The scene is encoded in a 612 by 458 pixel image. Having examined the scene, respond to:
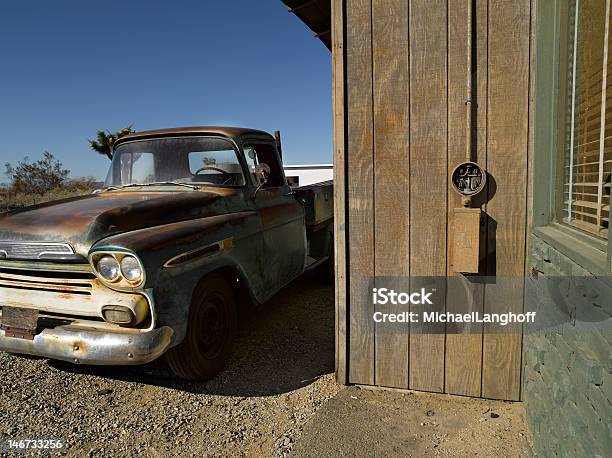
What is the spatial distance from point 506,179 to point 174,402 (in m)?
2.75

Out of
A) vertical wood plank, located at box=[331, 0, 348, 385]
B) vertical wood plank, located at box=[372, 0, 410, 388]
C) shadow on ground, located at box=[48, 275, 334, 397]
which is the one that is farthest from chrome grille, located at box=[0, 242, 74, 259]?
vertical wood plank, located at box=[372, 0, 410, 388]

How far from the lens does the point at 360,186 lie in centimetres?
291

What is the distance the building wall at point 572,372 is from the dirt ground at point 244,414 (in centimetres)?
39

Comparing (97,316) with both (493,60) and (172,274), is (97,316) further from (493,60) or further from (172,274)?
(493,60)

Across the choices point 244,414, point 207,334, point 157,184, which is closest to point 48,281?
point 207,334

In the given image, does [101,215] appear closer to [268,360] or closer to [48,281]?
[48,281]

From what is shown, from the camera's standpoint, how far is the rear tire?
9.96 feet

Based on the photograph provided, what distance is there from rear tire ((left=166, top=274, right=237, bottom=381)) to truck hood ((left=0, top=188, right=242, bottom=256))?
2.01 ft

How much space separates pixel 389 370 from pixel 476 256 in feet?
3.43

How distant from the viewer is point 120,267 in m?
2.59

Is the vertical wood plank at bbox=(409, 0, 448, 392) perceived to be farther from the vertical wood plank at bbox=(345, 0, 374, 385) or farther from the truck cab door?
the truck cab door

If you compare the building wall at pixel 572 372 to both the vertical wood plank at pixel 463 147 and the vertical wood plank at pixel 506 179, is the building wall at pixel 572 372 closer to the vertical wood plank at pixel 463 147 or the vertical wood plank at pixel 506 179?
the vertical wood plank at pixel 506 179

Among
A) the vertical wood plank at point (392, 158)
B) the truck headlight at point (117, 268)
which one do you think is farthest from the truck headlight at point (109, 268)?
the vertical wood plank at point (392, 158)

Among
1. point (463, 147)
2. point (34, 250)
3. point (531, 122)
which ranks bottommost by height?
point (34, 250)
